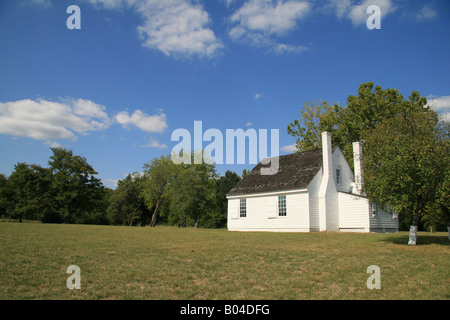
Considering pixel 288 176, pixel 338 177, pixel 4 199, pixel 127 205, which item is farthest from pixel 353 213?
pixel 4 199

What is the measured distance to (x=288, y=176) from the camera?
27.7 metres

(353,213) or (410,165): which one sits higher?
(410,165)

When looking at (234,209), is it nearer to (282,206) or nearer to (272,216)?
(272,216)

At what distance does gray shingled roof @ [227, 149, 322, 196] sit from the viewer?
26062 millimetres

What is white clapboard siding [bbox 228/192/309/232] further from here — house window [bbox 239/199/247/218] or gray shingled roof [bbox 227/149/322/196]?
gray shingled roof [bbox 227/149/322/196]

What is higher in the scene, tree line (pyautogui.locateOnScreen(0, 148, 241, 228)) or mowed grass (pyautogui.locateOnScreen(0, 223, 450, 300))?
tree line (pyautogui.locateOnScreen(0, 148, 241, 228))

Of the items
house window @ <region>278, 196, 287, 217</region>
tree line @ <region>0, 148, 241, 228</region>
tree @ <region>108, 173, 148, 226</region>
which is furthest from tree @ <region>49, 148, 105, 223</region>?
house window @ <region>278, 196, 287, 217</region>

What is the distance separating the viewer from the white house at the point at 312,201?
24797 mm

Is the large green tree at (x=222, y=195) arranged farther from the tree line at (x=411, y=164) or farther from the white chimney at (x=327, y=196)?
the tree line at (x=411, y=164)

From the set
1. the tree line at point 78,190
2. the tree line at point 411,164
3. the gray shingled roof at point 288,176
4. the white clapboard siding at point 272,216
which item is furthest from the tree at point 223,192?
the tree line at point 411,164

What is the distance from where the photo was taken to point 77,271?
7.56 m

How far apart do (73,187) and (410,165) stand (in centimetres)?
5404
